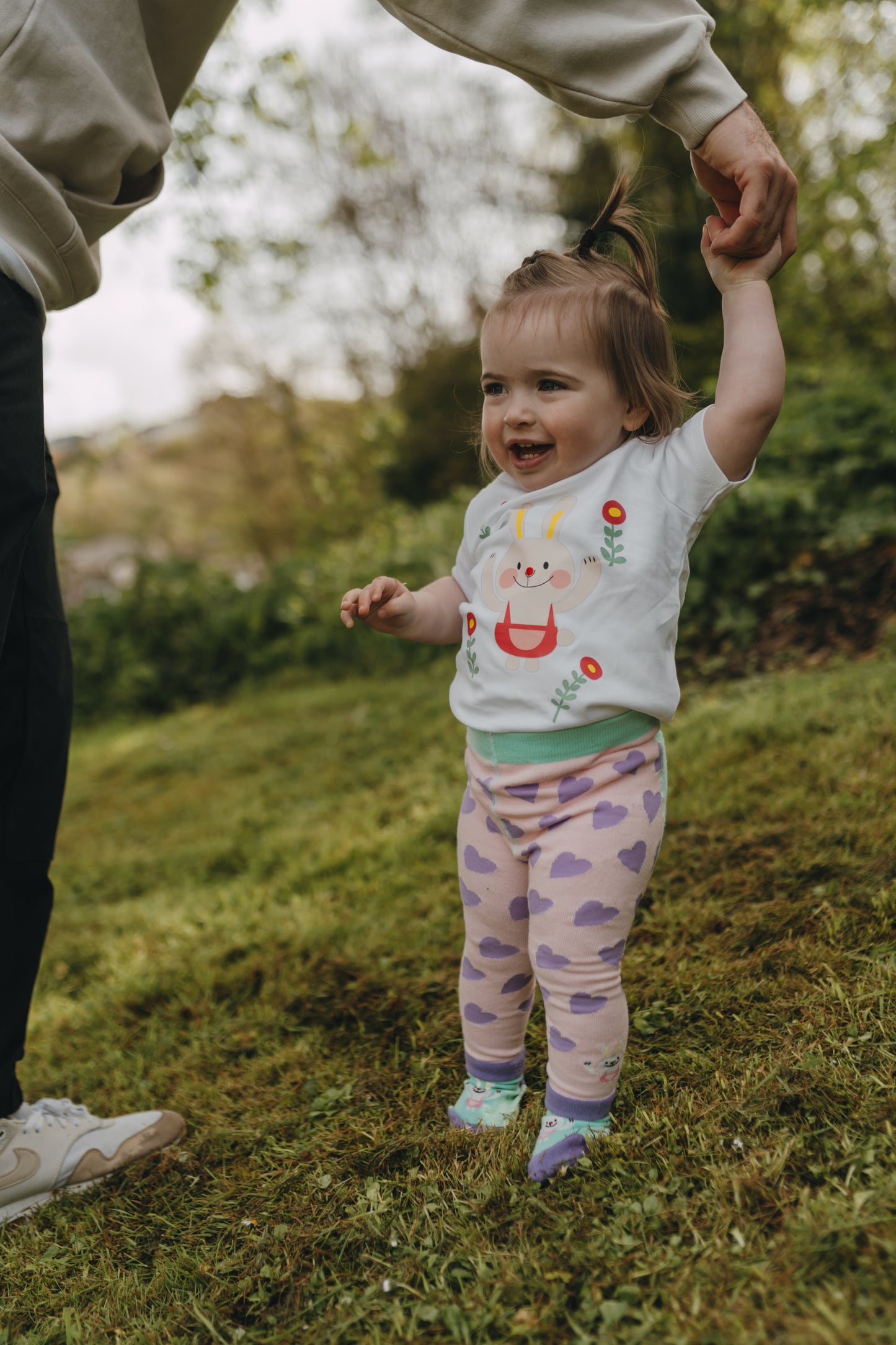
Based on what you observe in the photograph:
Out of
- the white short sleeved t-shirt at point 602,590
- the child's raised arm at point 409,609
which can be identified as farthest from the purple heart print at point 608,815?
the child's raised arm at point 409,609

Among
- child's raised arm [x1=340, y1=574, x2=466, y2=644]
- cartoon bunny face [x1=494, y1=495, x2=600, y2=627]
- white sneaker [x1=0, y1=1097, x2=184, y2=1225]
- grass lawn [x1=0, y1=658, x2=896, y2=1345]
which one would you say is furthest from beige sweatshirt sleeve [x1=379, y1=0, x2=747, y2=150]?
white sneaker [x1=0, y1=1097, x2=184, y2=1225]

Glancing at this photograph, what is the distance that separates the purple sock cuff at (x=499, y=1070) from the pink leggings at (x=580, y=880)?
174 mm

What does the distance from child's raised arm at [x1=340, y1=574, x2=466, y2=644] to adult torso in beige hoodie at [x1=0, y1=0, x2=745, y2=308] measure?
733 mm

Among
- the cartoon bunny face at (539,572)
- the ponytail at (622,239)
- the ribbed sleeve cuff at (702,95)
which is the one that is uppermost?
the ribbed sleeve cuff at (702,95)

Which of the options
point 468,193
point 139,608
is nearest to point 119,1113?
point 139,608

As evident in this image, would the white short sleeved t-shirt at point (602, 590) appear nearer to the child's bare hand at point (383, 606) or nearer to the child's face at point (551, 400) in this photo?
the child's face at point (551, 400)

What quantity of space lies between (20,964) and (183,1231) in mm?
563

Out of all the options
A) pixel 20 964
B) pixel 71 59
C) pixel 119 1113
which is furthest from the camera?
pixel 119 1113

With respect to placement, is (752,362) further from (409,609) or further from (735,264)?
(409,609)

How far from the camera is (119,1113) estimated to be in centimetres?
226

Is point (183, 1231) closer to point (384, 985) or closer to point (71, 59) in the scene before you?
point (384, 985)

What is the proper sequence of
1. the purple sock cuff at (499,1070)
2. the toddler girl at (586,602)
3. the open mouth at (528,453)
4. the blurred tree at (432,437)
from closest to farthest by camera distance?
the toddler girl at (586,602)
the open mouth at (528,453)
the purple sock cuff at (499,1070)
the blurred tree at (432,437)

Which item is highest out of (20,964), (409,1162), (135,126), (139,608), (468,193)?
(468,193)

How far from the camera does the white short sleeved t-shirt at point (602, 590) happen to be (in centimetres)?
161
